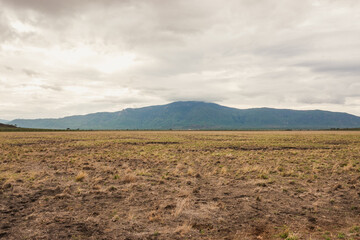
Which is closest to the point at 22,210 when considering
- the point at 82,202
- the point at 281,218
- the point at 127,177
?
the point at 82,202

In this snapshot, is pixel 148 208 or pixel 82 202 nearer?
pixel 148 208

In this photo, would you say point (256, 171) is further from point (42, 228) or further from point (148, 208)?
point (42, 228)

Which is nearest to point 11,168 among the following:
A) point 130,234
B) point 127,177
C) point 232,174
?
point 127,177

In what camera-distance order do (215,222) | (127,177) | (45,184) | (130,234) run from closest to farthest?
(130,234) < (215,222) < (45,184) < (127,177)

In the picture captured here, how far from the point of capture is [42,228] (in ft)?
25.0

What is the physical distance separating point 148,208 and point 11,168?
573 inches

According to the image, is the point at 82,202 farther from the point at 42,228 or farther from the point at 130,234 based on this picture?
the point at 130,234

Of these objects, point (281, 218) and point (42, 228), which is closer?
point (42, 228)

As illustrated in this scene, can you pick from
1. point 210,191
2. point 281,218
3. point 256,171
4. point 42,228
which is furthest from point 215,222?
point 256,171

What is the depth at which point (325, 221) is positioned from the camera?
831cm

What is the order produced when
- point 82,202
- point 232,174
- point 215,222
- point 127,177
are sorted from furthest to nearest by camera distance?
point 232,174, point 127,177, point 82,202, point 215,222

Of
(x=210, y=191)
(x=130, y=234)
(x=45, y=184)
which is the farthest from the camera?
(x=45, y=184)

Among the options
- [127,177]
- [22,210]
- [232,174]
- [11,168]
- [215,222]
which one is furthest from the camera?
[11,168]

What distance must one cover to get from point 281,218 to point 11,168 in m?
19.5
